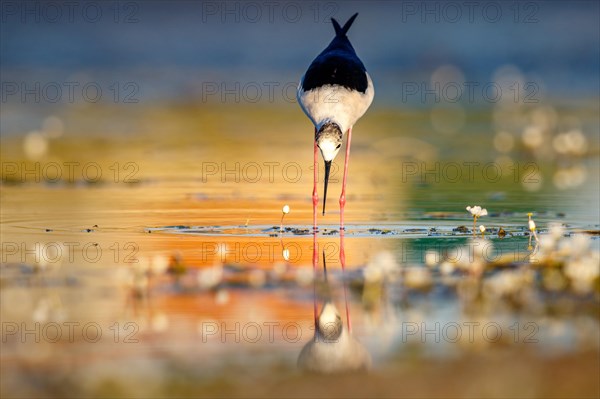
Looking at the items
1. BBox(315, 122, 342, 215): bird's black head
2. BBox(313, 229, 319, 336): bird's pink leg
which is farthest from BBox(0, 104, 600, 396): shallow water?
BBox(315, 122, 342, 215): bird's black head

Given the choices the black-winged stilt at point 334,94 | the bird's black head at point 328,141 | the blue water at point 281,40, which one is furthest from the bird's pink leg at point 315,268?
the blue water at point 281,40

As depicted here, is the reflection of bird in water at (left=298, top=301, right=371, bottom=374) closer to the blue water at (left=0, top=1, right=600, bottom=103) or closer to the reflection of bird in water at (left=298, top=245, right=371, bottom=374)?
the reflection of bird in water at (left=298, top=245, right=371, bottom=374)

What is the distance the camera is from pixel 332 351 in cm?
547

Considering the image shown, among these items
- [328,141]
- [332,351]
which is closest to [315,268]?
[332,351]

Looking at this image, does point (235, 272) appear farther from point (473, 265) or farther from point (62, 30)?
point (62, 30)

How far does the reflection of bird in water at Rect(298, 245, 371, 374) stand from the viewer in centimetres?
516

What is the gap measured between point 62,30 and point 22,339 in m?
21.3

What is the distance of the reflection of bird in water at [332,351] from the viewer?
516cm

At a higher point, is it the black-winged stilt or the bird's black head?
the black-winged stilt

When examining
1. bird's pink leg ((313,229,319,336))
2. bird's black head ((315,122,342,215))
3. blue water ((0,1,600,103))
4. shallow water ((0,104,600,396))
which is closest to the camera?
shallow water ((0,104,600,396))

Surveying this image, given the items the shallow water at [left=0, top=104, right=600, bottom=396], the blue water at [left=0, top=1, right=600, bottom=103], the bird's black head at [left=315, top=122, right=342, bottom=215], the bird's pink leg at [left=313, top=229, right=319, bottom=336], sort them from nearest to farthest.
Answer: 1. the shallow water at [left=0, top=104, right=600, bottom=396]
2. the bird's pink leg at [left=313, top=229, right=319, bottom=336]
3. the bird's black head at [left=315, top=122, right=342, bottom=215]
4. the blue water at [left=0, top=1, right=600, bottom=103]

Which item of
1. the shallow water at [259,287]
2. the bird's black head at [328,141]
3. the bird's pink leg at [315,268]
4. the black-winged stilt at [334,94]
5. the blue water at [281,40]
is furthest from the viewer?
the blue water at [281,40]

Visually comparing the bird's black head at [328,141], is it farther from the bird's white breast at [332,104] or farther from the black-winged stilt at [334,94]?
the bird's white breast at [332,104]

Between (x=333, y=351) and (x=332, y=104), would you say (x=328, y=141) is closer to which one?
(x=332, y=104)
